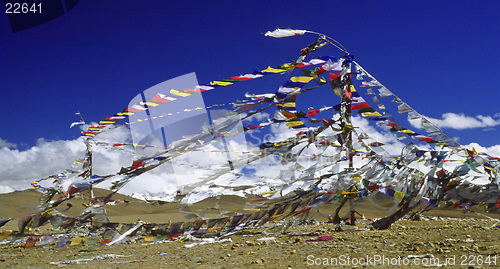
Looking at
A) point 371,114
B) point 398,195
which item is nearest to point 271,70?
point 371,114

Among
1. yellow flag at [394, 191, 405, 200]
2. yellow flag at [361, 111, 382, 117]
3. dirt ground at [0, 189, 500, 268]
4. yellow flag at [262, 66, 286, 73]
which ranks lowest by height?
dirt ground at [0, 189, 500, 268]

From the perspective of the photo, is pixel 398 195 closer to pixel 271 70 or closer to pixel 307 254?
pixel 307 254

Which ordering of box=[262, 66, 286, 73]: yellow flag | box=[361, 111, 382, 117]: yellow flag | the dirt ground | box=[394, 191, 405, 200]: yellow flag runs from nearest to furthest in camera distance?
the dirt ground < box=[394, 191, 405, 200]: yellow flag < box=[262, 66, 286, 73]: yellow flag < box=[361, 111, 382, 117]: yellow flag

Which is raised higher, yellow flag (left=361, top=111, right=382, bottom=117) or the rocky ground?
yellow flag (left=361, top=111, right=382, bottom=117)

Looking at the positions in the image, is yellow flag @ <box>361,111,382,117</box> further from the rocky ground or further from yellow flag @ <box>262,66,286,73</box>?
the rocky ground

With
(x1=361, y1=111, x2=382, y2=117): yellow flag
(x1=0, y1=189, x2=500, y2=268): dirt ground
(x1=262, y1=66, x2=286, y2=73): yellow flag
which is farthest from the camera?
(x1=361, y1=111, x2=382, y2=117): yellow flag

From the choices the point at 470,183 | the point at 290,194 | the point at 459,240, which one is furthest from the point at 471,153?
the point at 290,194

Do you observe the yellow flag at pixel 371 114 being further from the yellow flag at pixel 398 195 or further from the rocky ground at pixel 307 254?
the rocky ground at pixel 307 254

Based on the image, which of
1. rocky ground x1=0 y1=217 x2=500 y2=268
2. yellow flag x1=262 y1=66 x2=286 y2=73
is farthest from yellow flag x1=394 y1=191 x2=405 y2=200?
→ yellow flag x1=262 y1=66 x2=286 y2=73

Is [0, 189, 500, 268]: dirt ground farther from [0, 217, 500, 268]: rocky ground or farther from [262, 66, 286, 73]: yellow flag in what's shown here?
[262, 66, 286, 73]: yellow flag

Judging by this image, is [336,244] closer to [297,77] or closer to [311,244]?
[311,244]

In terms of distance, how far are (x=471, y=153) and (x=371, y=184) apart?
116cm

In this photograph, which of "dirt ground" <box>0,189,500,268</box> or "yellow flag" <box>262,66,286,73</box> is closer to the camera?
"dirt ground" <box>0,189,500,268</box>

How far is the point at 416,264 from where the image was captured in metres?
3.13
